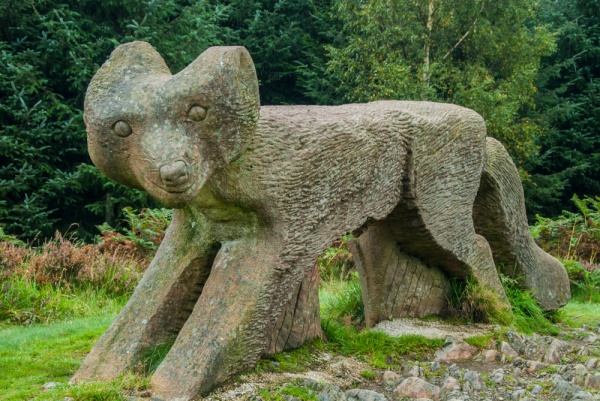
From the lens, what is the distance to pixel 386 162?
16.4 feet

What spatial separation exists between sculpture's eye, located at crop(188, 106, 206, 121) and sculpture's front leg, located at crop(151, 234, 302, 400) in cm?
92

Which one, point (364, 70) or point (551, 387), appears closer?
point (551, 387)

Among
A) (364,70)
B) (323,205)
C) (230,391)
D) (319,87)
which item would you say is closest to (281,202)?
(323,205)

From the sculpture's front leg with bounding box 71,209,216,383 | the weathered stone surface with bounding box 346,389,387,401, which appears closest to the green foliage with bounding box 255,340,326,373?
the weathered stone surface with bounding box 346,389,387,401

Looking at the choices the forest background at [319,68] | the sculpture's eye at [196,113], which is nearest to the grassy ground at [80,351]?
the sculpture's eye at [196,113]

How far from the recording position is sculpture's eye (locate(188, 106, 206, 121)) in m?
3.66

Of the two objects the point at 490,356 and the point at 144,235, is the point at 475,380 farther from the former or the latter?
the point at 144,235

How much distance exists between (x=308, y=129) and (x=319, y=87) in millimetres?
18393

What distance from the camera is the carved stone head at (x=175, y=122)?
3619mm

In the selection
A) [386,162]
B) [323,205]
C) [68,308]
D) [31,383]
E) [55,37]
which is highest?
[55,37]

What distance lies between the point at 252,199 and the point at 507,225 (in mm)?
3117

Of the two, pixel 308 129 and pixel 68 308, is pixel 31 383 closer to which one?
pixel 308 129

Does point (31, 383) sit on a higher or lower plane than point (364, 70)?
lower

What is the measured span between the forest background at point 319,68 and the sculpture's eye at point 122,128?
34.8 ft
